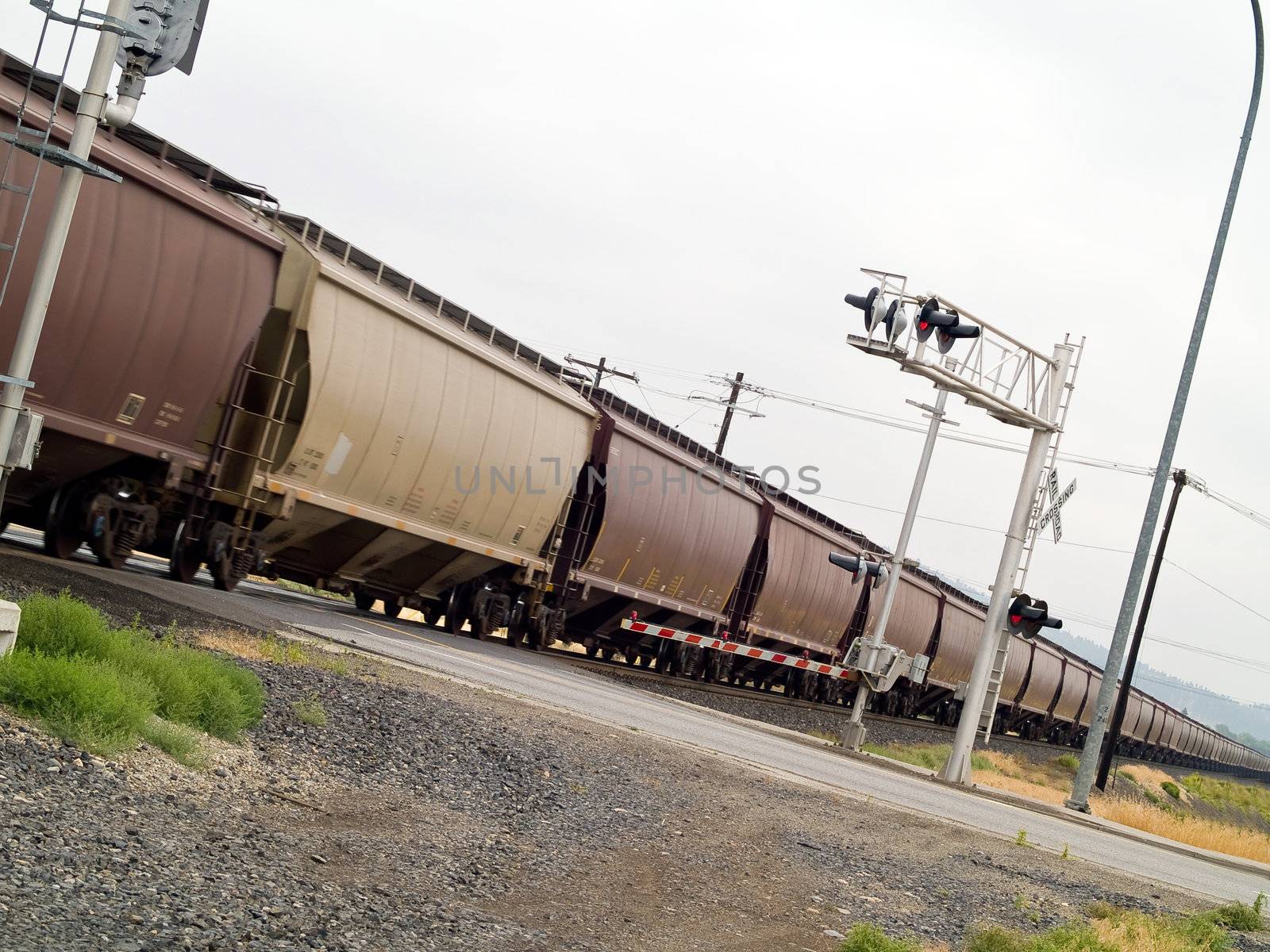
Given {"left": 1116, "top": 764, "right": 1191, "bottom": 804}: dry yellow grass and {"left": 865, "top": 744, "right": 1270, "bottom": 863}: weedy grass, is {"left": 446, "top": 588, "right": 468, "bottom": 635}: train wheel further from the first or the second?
{"left": 1116, "top": 764, "right": 1191, "bottom": 804}: dry yellow grass

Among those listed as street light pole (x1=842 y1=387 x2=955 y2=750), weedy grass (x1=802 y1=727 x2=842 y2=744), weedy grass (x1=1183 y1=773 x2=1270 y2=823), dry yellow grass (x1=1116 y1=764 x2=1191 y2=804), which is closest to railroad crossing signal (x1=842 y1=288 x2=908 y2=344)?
street light pole (x1=842 y1=387 x2=955 y2=750)

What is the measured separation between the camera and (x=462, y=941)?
480 cm

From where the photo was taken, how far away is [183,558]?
13.7 m

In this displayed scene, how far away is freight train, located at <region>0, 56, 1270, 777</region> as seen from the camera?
10984 mm

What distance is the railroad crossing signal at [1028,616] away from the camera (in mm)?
17969

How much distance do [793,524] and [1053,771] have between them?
18.1 metres

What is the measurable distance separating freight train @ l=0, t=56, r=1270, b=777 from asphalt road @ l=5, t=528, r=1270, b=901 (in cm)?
86

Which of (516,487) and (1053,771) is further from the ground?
(516,487)

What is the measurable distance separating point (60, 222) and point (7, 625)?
2.10 metres

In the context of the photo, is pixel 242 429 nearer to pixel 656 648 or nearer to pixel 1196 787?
pixel 656 648

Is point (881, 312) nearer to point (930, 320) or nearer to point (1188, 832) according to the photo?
point (930, 320)

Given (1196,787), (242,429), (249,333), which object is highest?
(249,333)

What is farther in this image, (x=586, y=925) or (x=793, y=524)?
(x=793, y=524)

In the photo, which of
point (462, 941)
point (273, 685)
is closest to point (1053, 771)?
point (273, 685)
